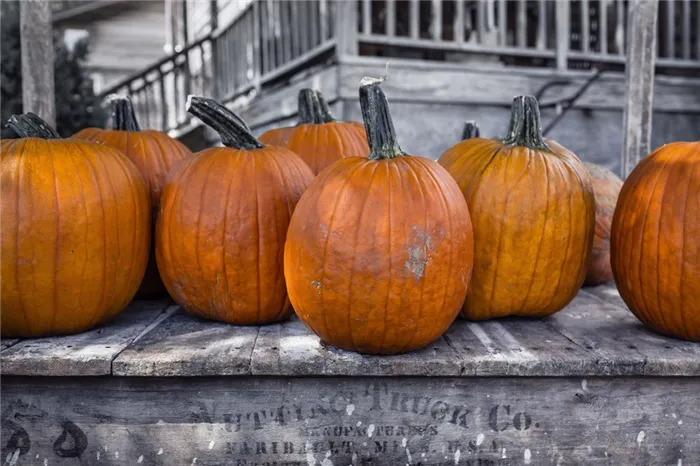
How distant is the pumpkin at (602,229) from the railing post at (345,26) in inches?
114

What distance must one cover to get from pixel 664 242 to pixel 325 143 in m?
1.16

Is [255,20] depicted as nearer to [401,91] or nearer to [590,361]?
[401,91]

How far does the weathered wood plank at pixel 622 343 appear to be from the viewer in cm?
157

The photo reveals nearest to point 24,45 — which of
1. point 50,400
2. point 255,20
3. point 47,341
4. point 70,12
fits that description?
point 47,341

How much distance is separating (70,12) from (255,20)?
7.60 metres

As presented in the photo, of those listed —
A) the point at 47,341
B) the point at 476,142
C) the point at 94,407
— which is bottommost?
the point at 94,407

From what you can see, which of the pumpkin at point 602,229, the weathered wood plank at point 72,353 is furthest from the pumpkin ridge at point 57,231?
the pumpkin at point 602,229

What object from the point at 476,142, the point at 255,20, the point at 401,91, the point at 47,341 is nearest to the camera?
the point at 47,341

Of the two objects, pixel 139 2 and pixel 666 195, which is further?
pixel 139 2

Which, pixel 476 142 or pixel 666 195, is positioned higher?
pixel 476 142

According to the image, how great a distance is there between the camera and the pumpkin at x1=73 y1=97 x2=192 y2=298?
83.1 inches

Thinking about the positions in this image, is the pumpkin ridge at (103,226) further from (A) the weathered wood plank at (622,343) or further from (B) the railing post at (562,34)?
(B) the railing post at (562,34)

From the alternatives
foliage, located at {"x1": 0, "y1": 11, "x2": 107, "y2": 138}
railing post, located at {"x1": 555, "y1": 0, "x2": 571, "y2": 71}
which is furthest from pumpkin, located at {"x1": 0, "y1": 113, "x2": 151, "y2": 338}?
railing post, located at {"x1": 555, "y1": 0, "x2": 571, "y2": 71}

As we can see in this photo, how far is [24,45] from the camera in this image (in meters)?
3.00
